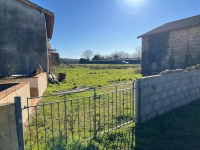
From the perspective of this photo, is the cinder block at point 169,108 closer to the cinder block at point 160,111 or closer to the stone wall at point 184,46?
the cinder block at point 160,111

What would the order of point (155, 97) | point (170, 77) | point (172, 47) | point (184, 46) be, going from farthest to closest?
point (172, 47) → point (184, 46) → point (170, 77) → point (155, 97)

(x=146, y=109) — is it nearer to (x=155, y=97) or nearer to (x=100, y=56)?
(x=155, y=97)

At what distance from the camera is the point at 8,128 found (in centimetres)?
256

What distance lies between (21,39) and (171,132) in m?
10.7

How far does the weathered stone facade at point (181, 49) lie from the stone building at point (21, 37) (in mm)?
12475

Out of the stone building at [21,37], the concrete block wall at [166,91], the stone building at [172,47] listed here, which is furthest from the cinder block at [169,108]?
the stone building at [172,47]

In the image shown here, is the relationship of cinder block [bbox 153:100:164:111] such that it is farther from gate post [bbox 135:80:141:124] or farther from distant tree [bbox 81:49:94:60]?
distant tree [bbox 81:49:94:60]

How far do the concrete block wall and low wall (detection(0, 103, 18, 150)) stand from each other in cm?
312

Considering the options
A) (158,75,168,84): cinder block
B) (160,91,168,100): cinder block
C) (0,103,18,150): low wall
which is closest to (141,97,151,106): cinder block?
(160,91,168,100): cinder block

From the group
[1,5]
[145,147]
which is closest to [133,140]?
[145,147]

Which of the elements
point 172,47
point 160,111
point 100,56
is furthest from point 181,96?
point 100,56

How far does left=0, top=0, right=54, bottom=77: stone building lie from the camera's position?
34.0 feet

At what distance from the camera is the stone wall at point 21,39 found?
1038cm

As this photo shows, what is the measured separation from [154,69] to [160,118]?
15.1 metres
